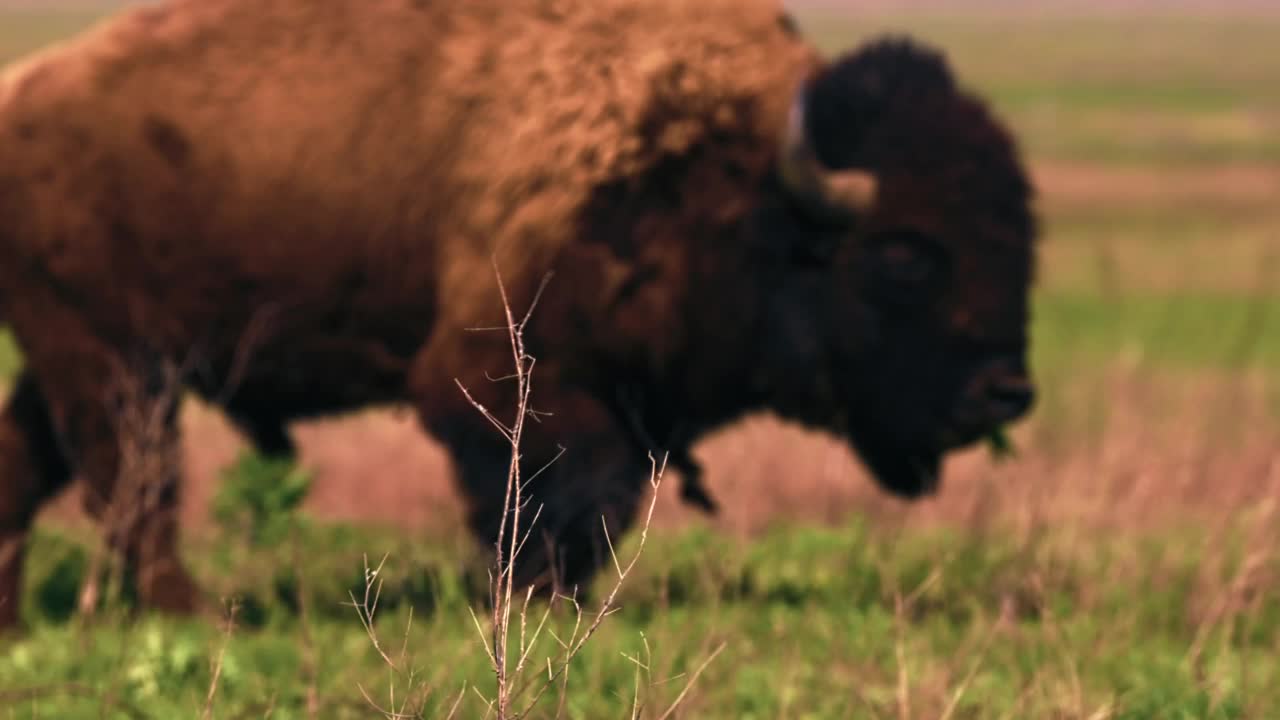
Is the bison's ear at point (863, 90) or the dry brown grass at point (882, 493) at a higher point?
the bison's ear at point (863, 90)

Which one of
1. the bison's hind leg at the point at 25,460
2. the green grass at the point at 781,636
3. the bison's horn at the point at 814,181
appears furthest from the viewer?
the bison's hind leg at the point at 25,460

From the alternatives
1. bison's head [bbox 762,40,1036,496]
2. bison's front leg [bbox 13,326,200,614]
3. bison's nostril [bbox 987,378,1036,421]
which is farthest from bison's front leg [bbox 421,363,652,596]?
bison's nostril [bbox 987,378,1036,421]

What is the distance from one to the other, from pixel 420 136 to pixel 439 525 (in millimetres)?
1823

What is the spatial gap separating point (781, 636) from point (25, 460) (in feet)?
10.3

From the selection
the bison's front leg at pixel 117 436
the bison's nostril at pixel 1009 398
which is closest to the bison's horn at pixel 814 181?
the bison's nostril at pixel 1009 398

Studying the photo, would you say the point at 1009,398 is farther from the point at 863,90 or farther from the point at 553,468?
the point at 553,468

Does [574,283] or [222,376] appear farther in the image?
[222,376]

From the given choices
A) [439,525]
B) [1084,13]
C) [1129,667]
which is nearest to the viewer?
[1129,667]

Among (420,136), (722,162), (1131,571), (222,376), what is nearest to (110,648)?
(222,376)

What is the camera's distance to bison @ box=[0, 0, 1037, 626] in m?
6.52

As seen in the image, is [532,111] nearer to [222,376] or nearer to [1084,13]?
[222,376]

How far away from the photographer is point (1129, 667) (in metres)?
5.51

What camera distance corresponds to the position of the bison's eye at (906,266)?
22.5 feet

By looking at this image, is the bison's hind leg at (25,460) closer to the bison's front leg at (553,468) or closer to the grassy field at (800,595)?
the grassy field at (800,595)
